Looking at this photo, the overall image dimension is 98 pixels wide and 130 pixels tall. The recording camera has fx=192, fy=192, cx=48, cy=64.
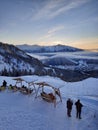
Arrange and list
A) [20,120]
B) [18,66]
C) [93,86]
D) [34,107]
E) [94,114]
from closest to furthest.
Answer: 1. [20,120]
2. [94,114]
3. [34,107]
4. [93,86]
5. [18,66]

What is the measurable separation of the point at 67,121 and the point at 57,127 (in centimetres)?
170

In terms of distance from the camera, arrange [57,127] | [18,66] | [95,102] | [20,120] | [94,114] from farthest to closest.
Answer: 1. [18,66]
2. [95,102]
3. [94,114]
4. [20,120]
5. [57,127]

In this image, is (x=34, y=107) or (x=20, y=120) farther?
(x=34, y=107)

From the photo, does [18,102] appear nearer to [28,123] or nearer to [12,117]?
[12,117]

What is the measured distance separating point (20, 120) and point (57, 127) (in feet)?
11.8

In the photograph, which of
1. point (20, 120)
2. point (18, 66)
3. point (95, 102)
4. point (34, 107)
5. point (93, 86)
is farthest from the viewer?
point (18, 66)

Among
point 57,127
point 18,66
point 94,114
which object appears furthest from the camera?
point 18,66

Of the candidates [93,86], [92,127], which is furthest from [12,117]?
[93,86]

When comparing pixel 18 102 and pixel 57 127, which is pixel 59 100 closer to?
pixel 18 102

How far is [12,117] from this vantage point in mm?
18359

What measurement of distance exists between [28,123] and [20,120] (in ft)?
3.13

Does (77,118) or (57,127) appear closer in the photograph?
(57,127)

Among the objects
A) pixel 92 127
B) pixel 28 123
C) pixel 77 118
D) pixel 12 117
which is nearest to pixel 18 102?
pixel 12 117

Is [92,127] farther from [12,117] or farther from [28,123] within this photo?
[12,117]
